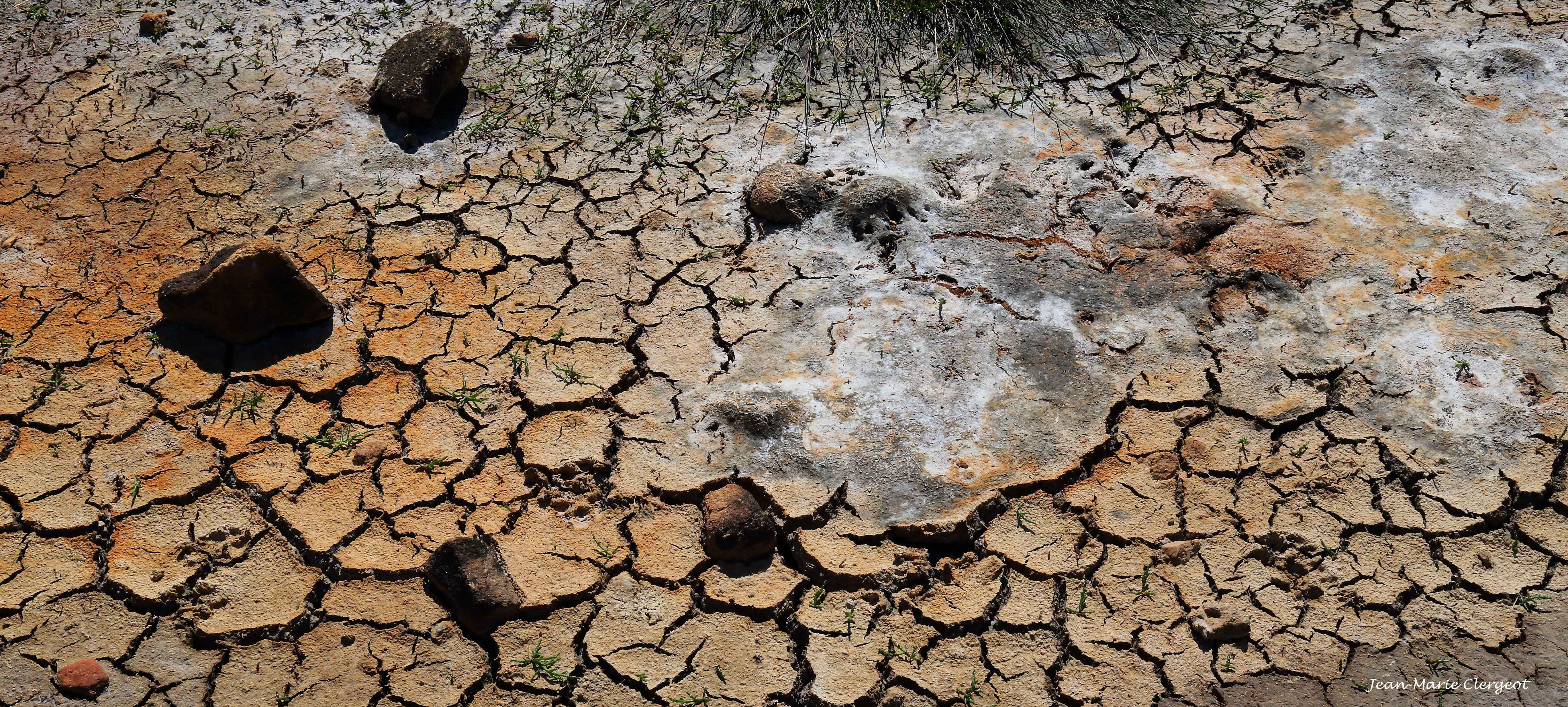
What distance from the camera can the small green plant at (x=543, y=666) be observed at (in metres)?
2.70

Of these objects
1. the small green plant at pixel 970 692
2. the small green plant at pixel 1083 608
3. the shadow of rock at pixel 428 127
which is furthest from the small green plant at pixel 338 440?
the small green plant at pixel 1083 608

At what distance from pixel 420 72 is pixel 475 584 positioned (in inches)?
96.0

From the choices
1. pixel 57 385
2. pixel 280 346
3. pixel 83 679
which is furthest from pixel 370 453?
pixel 57 385

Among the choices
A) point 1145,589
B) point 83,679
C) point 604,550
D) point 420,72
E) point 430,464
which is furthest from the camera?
point 420,72

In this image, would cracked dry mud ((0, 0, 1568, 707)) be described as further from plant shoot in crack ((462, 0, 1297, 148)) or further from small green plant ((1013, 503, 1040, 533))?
plant shoot in crack ((462, 0, 1297, 148))

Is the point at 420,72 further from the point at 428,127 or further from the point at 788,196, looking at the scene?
the point at 788,196

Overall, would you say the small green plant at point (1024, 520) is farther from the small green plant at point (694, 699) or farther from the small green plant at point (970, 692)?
the small green plant at point (694, 699)

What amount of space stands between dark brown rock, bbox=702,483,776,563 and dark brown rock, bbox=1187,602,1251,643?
1.14 m

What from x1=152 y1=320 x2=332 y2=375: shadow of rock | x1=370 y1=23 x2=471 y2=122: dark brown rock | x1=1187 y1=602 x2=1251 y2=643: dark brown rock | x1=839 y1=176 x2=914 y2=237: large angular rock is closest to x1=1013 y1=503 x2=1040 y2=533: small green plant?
x1=1187 y1=602 x2=1251 y2=643: dark brown rock

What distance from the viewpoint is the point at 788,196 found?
12.8 ft

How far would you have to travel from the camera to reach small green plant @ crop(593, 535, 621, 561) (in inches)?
116

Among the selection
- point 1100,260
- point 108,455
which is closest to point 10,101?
point 108,455

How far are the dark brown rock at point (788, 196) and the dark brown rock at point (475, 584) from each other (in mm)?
1652

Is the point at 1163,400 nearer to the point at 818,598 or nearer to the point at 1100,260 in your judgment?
the point at 1100,260
